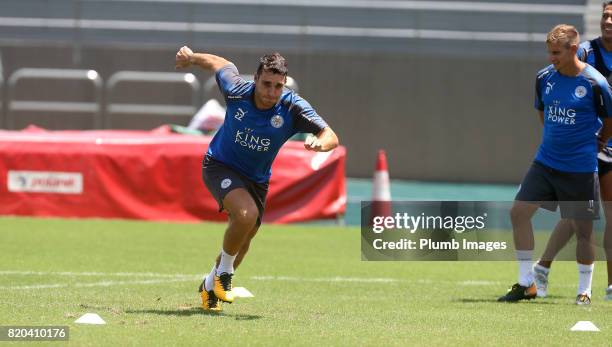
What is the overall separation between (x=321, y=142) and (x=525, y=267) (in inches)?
98.2

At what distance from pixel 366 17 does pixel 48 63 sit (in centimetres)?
697

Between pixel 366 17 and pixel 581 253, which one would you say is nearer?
pixel 581 253

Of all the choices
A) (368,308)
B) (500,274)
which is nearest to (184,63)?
(368,308)

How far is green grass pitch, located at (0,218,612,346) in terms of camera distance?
7.36 meters

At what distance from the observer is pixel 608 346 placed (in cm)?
711

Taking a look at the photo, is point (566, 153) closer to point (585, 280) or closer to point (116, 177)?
point (585, 280)

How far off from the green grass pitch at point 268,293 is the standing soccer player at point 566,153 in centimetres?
44

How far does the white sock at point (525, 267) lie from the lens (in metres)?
9.62

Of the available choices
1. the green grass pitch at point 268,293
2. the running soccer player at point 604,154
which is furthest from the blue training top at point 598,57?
the green grass pitch at point 268,293

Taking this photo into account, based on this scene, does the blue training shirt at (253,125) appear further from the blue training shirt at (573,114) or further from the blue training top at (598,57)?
the blue training top at (598,57)

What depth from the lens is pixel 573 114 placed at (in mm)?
9273

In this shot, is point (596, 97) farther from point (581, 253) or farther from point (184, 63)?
point (184, 63)

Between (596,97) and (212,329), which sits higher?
(596,97)

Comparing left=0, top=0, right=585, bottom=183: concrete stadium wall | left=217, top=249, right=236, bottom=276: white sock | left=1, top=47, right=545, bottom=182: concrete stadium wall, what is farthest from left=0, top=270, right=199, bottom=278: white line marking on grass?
left=1, top=47, right=545, bottom=182: concrete stadium wall
